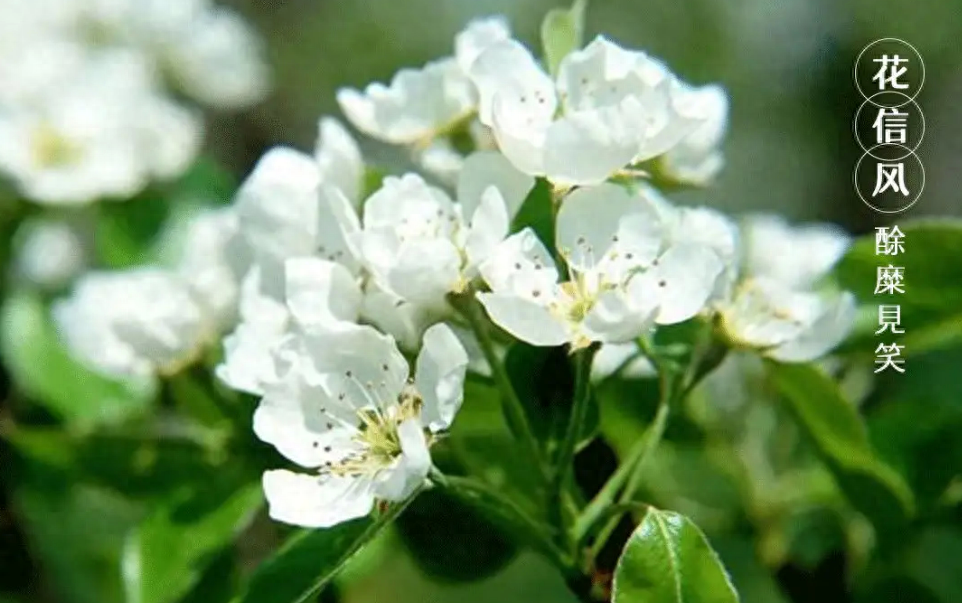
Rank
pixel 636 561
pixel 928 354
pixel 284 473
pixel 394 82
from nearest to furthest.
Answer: pixel 636 561 < pixel 284 473 < pixel 394 82 < pixel 928 354

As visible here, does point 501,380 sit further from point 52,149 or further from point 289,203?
point 52,149

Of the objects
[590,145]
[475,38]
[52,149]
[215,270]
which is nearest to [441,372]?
[590,145]

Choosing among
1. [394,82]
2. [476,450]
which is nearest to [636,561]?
[476,450]

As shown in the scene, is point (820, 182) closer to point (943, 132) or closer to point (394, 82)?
point (943, 132)

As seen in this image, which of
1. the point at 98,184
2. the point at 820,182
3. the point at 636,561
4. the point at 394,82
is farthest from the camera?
the point at 820,182

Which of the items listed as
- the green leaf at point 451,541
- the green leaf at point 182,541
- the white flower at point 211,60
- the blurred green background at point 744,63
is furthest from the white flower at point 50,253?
the blurred green background at point 744,63

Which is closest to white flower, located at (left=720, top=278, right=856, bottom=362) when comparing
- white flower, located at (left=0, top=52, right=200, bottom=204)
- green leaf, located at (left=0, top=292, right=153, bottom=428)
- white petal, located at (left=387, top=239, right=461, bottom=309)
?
white petal, located at (left=387, top=239, right=461, bottom=309)

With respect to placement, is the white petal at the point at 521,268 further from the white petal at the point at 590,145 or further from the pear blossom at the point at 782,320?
the pear blossom at the point at 782,320
